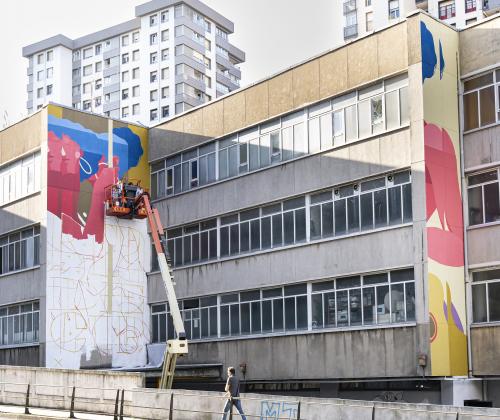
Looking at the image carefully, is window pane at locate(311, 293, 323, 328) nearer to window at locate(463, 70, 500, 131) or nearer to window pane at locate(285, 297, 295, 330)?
window pane at locate(285, 297, 295, 330)

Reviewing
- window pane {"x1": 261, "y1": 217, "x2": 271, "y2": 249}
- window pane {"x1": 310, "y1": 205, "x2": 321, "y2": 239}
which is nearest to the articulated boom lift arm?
window pane {"x1": 261, "y1": 217, "x2": 271, "y2": 249}

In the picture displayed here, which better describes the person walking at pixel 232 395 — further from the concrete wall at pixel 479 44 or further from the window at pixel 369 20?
the window at pixel 369 20

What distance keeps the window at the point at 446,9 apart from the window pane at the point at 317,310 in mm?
47431

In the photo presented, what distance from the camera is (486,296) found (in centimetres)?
2998

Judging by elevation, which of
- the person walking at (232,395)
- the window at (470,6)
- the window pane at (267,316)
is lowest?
the person walking at (232,395)

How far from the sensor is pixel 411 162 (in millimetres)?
30562

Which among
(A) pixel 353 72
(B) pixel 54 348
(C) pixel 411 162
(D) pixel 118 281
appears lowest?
(B) pixel 54 348

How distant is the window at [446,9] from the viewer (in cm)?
7500

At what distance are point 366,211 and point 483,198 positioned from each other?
13.5 feet

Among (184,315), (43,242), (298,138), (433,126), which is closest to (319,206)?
(298,138)

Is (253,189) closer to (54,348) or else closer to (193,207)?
(193,207)

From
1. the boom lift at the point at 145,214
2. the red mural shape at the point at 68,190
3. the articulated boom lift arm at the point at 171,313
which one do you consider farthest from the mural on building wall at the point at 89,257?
the articulated boom lift arm at the point at 171,313

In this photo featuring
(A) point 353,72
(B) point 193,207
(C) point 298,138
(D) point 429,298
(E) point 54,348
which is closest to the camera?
(D) point 429,298

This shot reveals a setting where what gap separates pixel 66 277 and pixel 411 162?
16248 mm
